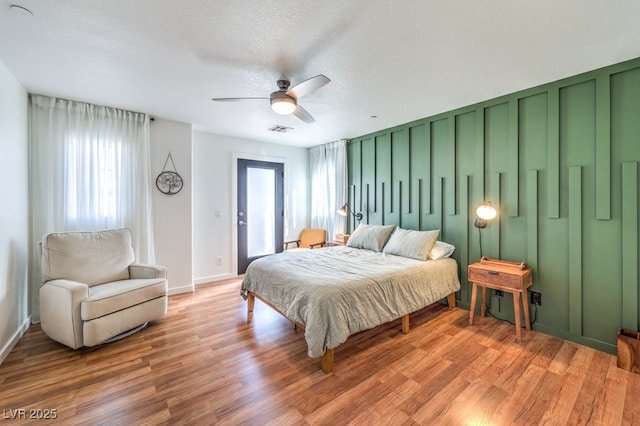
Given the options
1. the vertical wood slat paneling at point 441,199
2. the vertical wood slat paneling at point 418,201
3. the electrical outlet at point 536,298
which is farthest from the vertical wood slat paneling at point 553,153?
the vertical wood slat paneling at point 418,201

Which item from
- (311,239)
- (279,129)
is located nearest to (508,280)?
(311,239)

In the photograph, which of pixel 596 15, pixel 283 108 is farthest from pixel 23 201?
pixel 596 15

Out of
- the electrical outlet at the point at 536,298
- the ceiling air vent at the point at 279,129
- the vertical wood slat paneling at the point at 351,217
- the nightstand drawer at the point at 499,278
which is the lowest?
the electrical outlet at the point at 536,298

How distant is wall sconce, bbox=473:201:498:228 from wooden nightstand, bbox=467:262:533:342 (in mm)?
464

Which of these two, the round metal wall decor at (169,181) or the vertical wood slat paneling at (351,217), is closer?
the round metal wall decor at (169,181)

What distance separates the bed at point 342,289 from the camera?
2.06m

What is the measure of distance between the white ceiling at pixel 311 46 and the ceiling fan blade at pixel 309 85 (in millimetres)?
224

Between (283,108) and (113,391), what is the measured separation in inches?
98.8

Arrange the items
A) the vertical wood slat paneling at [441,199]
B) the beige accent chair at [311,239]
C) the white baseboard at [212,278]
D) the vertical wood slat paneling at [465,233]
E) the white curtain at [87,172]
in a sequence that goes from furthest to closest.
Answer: the beige accent chair at [311,239] → the white baseboard at [212,278] → the vertical wood slat paneling at [441,199] → the vertical wood slat paneling at [465,233] → the white curtain at [87,172]

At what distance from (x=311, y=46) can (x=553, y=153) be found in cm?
253

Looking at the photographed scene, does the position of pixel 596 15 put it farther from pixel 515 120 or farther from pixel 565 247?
pixel 565 247

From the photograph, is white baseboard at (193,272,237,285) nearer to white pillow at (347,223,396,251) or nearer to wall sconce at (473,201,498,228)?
white pillow at (347,223,396,251)

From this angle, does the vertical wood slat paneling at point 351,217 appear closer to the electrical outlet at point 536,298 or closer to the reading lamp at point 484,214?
the reading lamp at point 484,214

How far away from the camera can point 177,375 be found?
205cm
